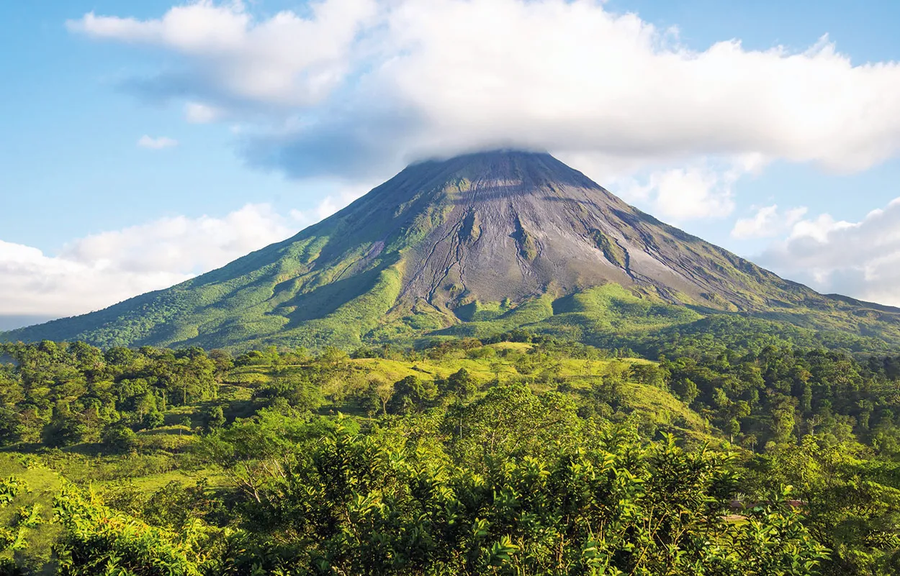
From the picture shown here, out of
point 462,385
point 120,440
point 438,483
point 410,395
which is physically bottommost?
point 410,395

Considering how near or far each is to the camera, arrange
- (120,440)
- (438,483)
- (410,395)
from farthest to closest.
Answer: (410,395) < (120,440) < (438,483)

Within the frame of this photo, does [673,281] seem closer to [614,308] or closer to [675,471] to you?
[614,308]

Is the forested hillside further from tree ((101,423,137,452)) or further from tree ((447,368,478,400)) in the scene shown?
tree ((447,368,478,400))

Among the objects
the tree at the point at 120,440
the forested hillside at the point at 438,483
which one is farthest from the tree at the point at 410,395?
the tree at the point at 120,440

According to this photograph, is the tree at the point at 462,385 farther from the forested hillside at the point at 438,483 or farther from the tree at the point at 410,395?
the tree at the point at 410,395

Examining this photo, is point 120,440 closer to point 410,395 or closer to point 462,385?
point 410,395

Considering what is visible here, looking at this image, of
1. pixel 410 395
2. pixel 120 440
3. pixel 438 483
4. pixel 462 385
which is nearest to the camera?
pixel 438 483

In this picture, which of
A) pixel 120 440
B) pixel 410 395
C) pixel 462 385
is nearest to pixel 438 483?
pixel 120 440

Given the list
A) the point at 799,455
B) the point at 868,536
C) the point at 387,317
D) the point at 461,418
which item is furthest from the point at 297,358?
the point at 387,317

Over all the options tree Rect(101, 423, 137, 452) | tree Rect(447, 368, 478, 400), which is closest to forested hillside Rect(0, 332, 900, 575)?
tree Rect(101, 423, 137, 452)
